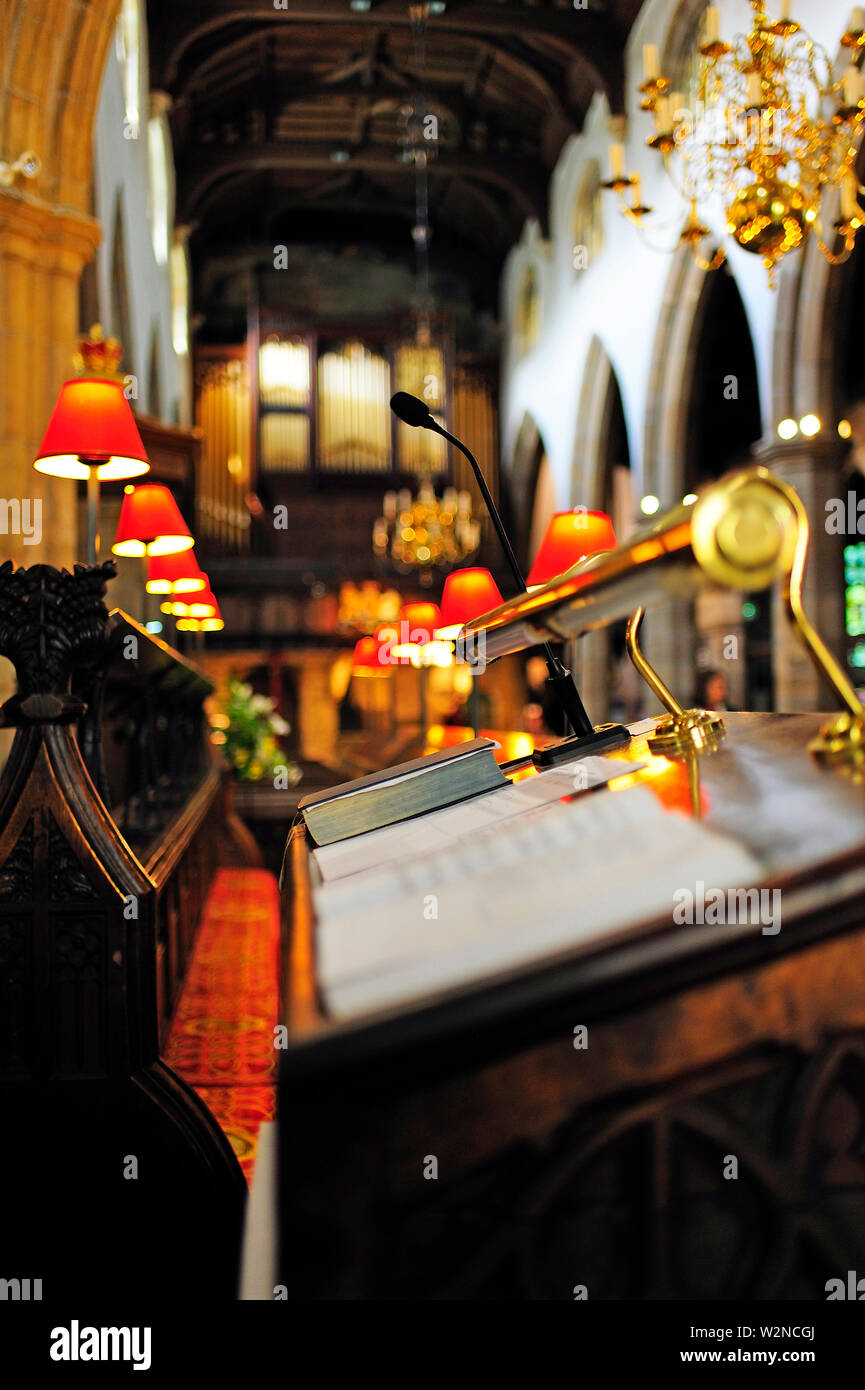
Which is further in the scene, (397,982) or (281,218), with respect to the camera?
(281,218)

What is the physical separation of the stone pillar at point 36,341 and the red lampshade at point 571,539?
203 cm

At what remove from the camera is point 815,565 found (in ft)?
23.2

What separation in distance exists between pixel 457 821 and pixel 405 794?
21 cm

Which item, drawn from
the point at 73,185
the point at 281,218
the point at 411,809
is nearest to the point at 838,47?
the point at 73,185

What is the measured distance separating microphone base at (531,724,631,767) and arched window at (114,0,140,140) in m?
8.45

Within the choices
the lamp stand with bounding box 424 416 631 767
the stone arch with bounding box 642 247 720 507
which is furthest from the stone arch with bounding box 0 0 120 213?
the stone arch with bounding box 642 247 720 507

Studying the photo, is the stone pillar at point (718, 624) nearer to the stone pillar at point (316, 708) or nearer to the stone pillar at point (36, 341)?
the stone pillar at point (316, 708)

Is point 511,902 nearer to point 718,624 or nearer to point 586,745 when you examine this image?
point 586,745

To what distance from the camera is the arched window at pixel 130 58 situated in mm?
8484

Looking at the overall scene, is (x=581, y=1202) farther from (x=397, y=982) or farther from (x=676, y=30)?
(x=676, y=30)

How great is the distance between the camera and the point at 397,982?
731 mm

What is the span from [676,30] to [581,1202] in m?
11.1

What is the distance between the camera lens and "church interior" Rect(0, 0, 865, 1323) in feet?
2.48

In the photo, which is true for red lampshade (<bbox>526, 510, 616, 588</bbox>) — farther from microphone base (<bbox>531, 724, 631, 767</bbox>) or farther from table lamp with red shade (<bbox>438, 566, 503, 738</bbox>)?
microphone base (<bbox>531, 724, 631, 767</bbox>)
